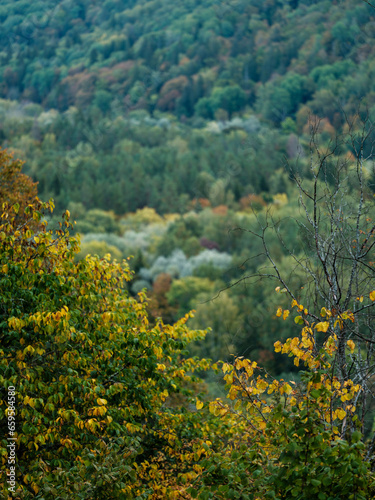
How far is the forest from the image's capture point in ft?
17.4

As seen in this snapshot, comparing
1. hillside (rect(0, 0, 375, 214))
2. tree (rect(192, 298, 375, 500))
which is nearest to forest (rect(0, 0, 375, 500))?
tree (rect(192, 298, 375, 500))

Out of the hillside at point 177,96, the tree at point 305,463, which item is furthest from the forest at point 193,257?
the hillside at point 177,96

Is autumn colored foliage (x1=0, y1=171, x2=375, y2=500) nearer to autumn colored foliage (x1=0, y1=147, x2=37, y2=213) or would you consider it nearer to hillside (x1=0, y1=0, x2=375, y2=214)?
autumn colored foliage (x1=0, y1=147, x2=37, y2=213)

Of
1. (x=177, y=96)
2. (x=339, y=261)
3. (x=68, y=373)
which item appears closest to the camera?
(x=339, y=261)

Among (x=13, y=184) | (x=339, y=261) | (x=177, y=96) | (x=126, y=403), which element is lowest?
(x=126, y=403)

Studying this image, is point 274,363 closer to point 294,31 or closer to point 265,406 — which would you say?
point 265,406

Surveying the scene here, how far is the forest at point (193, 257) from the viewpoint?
5316 millimetres

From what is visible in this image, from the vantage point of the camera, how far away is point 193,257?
70812mm

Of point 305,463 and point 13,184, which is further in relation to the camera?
point 13,184

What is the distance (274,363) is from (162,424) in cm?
3134

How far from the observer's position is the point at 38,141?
424 feet

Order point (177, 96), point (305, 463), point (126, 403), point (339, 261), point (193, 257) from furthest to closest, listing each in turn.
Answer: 1. point (177, 96)
2. point (193, 257)
3. point (126, 403)
4. point (339, 261)
5. point (305, 463)

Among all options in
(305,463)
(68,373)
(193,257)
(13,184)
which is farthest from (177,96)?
(305,463)

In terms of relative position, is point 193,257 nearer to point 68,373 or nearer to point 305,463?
point 68,373
